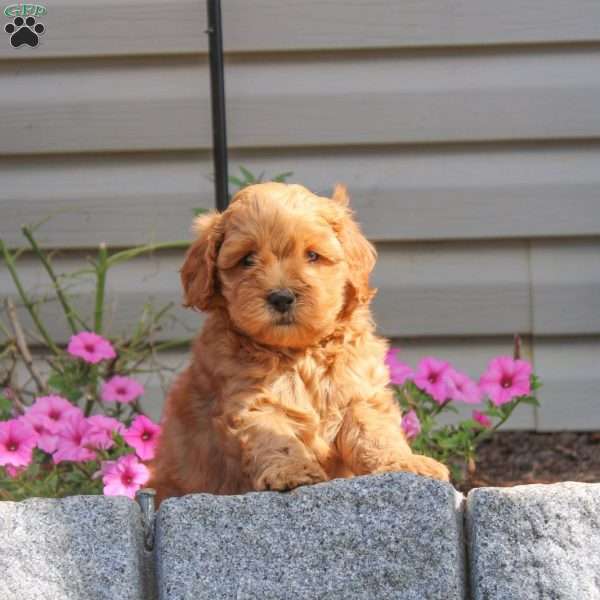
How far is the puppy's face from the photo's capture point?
3.42 meters

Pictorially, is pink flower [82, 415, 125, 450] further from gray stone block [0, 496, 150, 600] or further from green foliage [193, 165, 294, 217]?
gray stone block [0, 496, 150, 600]

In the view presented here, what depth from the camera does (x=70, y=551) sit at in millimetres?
2883

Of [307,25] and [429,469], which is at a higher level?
[307,25]

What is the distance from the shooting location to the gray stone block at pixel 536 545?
112 inches

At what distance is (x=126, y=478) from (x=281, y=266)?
105 cm

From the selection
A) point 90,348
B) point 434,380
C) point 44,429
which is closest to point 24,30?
point 90,348

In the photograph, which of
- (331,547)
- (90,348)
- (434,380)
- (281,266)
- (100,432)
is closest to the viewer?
(331,547)

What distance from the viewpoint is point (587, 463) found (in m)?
5.21

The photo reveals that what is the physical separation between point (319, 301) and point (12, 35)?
248 centimetres

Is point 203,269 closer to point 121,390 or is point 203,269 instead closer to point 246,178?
point 121,390

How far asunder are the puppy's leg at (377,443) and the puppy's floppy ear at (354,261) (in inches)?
11.7

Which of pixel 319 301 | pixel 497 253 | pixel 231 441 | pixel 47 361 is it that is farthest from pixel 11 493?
pixel 497 253

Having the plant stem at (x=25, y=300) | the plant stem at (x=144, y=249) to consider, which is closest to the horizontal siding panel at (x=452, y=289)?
the plant stem at (x=144, y=249)

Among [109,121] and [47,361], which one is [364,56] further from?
[47,361]
